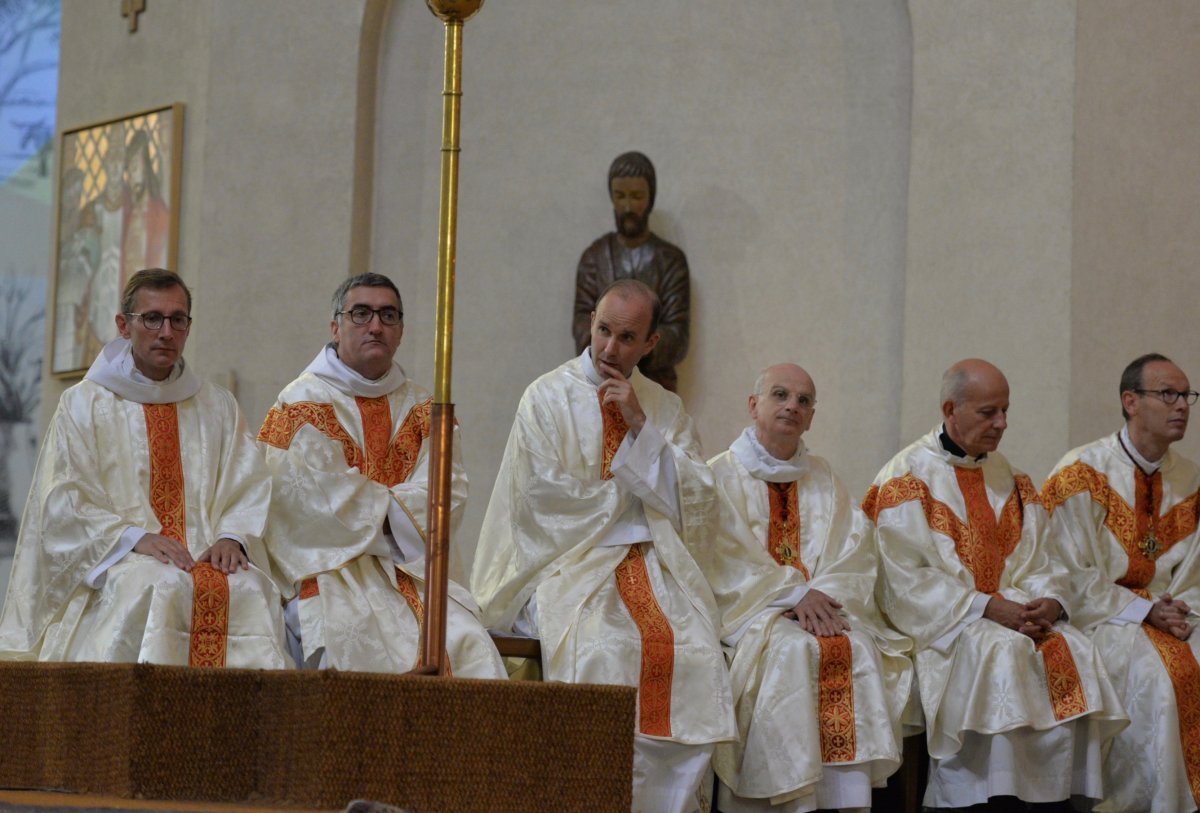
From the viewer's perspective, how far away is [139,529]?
5770mm

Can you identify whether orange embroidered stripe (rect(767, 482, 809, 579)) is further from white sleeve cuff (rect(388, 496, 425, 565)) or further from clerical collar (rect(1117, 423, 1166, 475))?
clerical collar (rect(1117, 423, 1166, 475))

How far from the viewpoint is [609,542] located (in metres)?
6.47

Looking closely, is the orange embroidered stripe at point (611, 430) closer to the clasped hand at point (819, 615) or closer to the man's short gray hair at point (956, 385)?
the clasped hand at point (819, 615)

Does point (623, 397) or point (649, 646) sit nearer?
point (649, 646)

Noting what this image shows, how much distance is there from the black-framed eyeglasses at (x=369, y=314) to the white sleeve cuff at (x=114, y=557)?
3.82ft

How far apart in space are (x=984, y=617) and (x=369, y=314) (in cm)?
268

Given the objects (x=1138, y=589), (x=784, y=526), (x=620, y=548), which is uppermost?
(x=784, y=526)

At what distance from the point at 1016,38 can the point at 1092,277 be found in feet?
4.23

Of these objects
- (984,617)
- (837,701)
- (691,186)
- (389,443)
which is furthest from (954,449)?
(691,186)

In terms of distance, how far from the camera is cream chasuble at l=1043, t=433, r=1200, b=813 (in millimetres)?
6633

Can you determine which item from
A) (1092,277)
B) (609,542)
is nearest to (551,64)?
(1092,277)

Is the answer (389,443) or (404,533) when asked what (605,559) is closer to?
(404,533)

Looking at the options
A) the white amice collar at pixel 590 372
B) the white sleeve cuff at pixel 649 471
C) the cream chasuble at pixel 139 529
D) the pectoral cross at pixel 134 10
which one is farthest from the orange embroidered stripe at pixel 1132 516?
the pectoral cross at pixel 134 10

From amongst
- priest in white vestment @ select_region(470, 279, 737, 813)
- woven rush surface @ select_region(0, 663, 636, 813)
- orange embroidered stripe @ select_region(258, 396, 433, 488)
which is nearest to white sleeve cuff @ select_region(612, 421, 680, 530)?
priest in white vestment @ select_region(470, 279, 737, 813)
